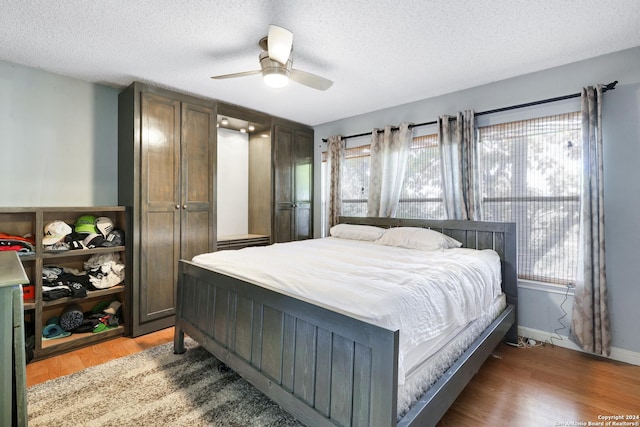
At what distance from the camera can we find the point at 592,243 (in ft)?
7.95

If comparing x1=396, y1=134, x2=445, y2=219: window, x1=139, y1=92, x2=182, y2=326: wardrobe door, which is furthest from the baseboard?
x1=139, y1=92, x2=182, y2=326: wardrobe door

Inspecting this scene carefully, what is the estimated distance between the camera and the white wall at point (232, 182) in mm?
4223

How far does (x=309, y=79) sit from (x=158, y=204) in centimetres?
197

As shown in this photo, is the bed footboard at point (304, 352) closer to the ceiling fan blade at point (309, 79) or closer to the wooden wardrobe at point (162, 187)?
the wooden wardrobe at point (162, 187)

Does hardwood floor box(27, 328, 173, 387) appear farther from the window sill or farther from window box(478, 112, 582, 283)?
window box(478, 112, 582, 283)

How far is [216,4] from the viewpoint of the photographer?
5.98ft

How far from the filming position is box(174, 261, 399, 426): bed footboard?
45.3 inches

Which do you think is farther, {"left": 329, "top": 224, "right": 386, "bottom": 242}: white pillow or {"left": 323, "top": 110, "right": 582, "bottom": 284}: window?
{"left": 329, "top": 224, "right": 386, "bottom": 242}: white pillow

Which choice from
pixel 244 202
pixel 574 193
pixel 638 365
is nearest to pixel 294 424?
pixel 638 365

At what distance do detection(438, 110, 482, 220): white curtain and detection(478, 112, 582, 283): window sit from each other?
12 cm

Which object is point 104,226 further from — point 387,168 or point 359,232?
point 387,168

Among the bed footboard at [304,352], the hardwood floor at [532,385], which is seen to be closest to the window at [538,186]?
the hardwood floor at [532,385]

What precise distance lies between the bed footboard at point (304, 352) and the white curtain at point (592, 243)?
7.64 ft

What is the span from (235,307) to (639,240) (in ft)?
10.2
